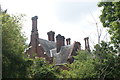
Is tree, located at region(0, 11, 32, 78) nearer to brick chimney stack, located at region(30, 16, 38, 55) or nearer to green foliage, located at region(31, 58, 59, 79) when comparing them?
green foliage, located at region(31, 58, 59, 79)

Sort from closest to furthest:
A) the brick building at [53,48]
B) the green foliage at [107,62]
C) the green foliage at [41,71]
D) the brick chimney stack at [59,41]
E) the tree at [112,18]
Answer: the tree at [112,18], the green foliage at [107,62], the green foliage at [41,71], the brick building at [53,48], the brick chimney stack at [59,41]

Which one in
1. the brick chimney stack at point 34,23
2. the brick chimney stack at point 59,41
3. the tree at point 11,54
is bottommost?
the tree at point 11,54

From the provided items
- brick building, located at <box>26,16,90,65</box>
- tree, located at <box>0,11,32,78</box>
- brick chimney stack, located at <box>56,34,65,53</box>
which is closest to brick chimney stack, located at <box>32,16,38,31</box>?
brick building, located at <box>26,16,90,65</box>

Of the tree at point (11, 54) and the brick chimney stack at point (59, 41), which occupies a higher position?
the brick chimney stack at point (59, 41)

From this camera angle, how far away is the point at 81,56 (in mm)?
14602

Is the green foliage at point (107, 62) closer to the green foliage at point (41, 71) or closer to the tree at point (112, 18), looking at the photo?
the tree at point (112, 18)

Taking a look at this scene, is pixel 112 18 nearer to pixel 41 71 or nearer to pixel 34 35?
pixel 41 71

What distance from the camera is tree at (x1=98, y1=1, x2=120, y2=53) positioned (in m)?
10.9

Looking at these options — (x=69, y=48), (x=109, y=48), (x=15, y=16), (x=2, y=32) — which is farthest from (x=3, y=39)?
(x=69, y=48)

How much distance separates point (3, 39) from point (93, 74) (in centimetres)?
613

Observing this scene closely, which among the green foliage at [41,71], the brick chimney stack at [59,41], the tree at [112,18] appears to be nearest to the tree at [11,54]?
the green foliage at [41,71]

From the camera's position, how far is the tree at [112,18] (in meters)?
10.9

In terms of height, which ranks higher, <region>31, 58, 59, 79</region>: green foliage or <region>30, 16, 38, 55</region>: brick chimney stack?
<region>30, 16, 38, 55</region>: brick chimney stack

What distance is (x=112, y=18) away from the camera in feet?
39.3
